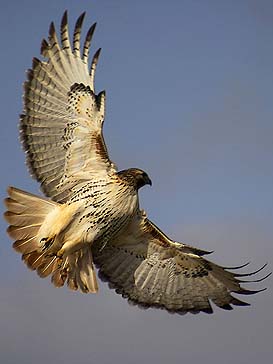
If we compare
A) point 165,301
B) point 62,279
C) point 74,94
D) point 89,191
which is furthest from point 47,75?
point 165,301

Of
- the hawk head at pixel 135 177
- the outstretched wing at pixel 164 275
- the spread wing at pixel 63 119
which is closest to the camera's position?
the hawk head at pixel 135 177

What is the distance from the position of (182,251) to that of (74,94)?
9.34 ft

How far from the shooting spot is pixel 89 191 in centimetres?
1331

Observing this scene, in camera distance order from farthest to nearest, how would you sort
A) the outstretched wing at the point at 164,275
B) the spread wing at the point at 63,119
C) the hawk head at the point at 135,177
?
the outstretched wing at the point at 164,275, the spread wing at the point at 63,119, the hawk head at the point at 135,177

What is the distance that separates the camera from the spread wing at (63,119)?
44.5 feet

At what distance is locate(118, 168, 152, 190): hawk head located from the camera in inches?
520

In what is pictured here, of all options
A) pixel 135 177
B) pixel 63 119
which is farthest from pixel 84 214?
pixel 63 119

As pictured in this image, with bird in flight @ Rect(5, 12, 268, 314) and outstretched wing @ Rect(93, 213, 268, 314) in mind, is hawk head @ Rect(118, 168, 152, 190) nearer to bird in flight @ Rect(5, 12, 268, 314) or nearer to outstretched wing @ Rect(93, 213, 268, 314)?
bird in flight @ Rect(5, 12, 268, 314)

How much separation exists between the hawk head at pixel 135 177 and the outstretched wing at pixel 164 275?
119 cm

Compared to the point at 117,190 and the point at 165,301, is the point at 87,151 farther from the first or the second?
the point at 165,301

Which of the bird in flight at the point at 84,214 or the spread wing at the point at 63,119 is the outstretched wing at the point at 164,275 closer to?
the bird in flight at the point at 84,214

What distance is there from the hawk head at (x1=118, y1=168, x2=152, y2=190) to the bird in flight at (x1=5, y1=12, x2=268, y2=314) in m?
0.01

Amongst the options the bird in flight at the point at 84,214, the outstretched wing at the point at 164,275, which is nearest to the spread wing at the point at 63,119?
the bird in flight at the point at 84,214

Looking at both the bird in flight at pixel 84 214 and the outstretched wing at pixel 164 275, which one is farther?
the outstretched wing at pixel 164 275
